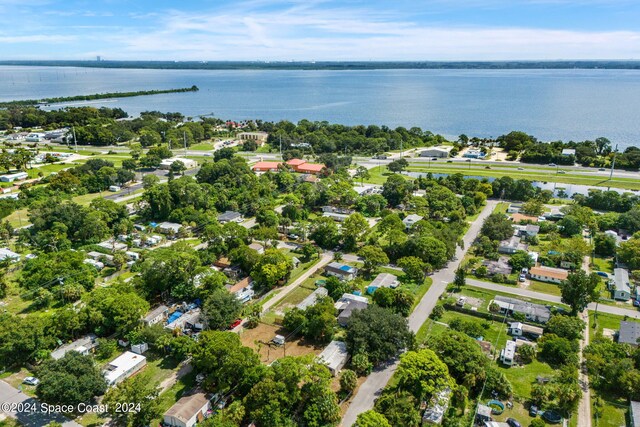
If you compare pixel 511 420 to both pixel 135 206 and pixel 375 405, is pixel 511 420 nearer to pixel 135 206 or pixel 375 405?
pixel 375 405

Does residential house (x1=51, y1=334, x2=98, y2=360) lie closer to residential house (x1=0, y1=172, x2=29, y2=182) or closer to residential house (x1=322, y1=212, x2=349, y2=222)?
residential house (x1=322, y1=212, x2=349, y2=222)

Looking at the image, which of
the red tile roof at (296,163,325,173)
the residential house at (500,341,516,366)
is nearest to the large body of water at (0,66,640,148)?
the red tile roof at (296,163,325,173)

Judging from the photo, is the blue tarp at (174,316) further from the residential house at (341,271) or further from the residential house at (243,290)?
the residential house at (341,271)

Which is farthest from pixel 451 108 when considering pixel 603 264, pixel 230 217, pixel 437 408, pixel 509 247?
pixel 437 408

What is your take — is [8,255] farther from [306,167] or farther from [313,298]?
[306,167]

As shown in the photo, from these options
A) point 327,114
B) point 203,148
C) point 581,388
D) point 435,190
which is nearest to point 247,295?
point 581,388

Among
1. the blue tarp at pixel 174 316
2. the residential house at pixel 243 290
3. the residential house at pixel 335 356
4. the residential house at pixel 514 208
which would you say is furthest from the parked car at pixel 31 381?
the residential house at pixel 514 208

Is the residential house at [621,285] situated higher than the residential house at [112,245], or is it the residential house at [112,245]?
the residential house at [112,245]
